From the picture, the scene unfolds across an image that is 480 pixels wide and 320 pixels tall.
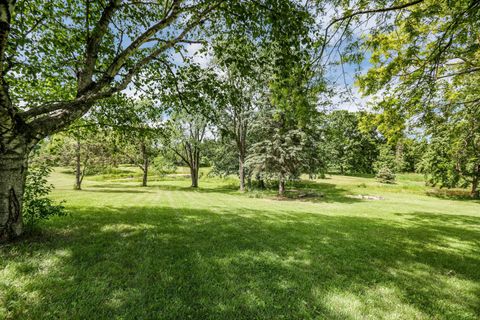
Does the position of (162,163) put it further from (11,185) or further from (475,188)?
(475,188)

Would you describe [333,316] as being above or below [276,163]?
below

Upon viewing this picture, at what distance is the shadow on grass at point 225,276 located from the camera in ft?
8.50

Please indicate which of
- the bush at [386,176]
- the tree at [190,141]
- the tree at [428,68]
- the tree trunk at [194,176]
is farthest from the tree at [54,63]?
the bush at [386,176]

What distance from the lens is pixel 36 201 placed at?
4.57m

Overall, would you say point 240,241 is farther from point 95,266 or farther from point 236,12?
point 236,12

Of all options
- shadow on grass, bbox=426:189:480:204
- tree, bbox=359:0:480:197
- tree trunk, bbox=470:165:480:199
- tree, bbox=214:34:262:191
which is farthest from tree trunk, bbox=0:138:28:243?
tree trunk, bbox=470:165:480:199

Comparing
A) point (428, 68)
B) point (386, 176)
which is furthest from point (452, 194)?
point (428, 68)

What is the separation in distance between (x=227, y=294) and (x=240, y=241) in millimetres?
2331

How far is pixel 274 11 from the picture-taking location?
3.87m

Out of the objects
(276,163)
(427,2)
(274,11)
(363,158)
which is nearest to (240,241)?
(274,11)

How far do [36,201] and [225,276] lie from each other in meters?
4.47

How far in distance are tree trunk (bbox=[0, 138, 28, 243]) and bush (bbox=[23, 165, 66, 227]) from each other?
0.55 metres

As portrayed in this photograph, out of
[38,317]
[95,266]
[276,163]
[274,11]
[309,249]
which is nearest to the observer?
[38,317]

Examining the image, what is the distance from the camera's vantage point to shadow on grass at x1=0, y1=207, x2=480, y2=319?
2592 millimetres
